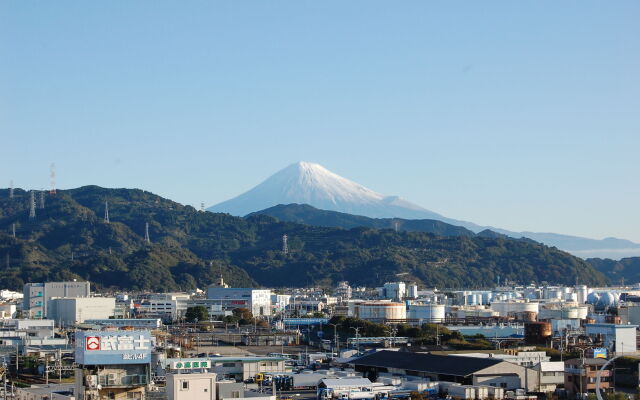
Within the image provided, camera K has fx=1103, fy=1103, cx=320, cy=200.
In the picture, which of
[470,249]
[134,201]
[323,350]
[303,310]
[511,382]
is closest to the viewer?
[511,382]

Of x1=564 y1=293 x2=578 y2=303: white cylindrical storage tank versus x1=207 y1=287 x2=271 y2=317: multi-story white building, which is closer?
x1=207 y1=287 x2=271 y2=317: multi-story white building

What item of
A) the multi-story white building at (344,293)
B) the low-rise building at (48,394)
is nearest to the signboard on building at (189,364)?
the low-rise building at (48,394)

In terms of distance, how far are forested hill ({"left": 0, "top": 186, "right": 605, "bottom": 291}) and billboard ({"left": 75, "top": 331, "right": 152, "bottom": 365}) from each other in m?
81.0

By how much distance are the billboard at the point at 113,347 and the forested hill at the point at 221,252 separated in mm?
80953

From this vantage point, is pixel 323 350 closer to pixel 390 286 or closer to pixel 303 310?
pixel 303 310

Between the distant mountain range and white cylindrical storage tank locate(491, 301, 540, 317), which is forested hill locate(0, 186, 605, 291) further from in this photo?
white cylindrical storage tank locate(491, 301, 540, 317)

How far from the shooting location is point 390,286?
90.2m

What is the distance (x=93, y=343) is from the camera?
17094mm

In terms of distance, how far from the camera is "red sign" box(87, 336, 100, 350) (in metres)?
17.1

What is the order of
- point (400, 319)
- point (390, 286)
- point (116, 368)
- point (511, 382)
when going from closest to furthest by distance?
point (116, 368)
point (511, 382)
point (400, 319)
point (390, 286)

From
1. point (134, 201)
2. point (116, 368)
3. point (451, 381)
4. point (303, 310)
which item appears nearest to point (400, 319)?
point (303, 310)

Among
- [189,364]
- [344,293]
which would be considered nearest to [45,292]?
[344,293]

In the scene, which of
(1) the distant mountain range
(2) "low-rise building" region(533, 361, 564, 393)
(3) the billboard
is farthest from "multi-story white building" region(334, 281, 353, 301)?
(3) the billboard

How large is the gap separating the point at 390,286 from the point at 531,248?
53851 millimetres
